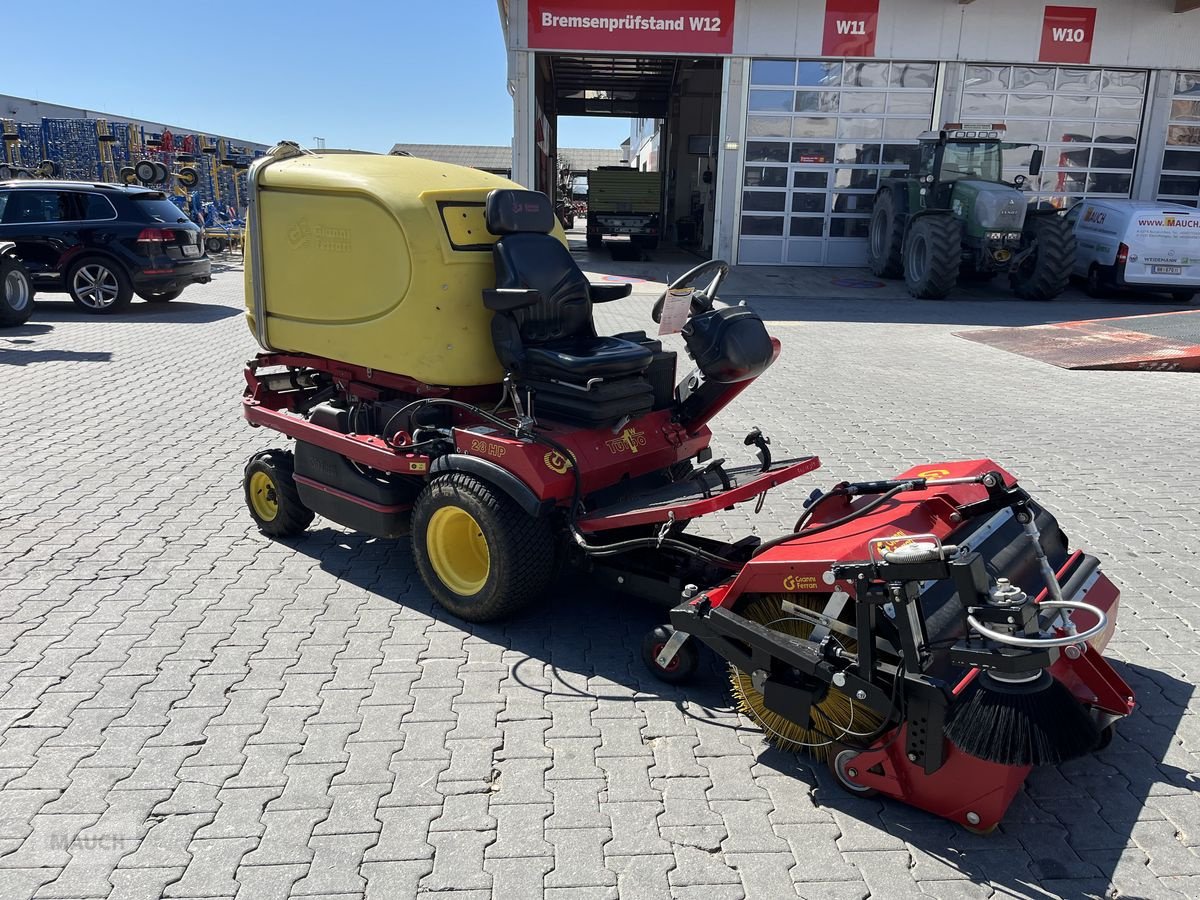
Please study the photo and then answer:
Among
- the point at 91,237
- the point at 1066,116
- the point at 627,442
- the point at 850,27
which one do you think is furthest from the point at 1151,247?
the point at 91,237

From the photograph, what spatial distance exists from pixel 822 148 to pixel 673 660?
57.5 ft

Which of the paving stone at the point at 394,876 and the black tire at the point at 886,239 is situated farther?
the black tire at the point at 886,239

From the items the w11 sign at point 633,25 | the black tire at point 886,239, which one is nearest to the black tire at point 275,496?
the black tire at point 886,239

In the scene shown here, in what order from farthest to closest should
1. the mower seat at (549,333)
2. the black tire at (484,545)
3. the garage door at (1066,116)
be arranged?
the garage door at (1066,116) < the mower seat at (549,333) < the black tire at (484,545)

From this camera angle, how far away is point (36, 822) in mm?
2873

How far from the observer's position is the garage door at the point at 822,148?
18.8 meters

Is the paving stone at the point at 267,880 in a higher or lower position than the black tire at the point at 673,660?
lower

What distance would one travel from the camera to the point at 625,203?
22.6 meters

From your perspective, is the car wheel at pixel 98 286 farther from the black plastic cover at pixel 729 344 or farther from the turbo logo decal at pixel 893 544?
the turbo logo decal at pixel 893 544

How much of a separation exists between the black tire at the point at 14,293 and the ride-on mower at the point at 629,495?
8534mm

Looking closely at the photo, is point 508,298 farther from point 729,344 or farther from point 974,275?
point 974,275

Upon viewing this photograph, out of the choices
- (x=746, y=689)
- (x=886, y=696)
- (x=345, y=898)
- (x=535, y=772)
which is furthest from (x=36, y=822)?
(x=886, y=696)

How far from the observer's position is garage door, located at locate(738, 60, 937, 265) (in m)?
18.8

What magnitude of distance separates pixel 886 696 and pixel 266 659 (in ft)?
8.18
